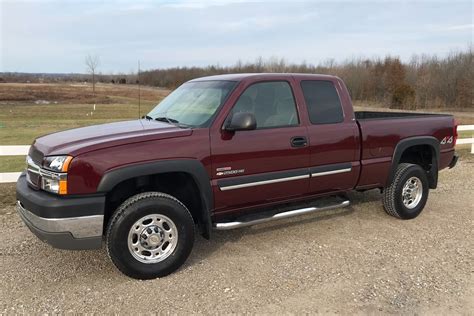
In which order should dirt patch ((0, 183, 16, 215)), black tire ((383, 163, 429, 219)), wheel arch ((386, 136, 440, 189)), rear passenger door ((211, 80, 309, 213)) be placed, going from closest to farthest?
rear passenger door ((211, 80, 309, 213)) < wheel arch ((386, 136, 440, 189)) < black tire ((383, 163, 429, 219)) < dirt patch ((0, 183, 16, 215))

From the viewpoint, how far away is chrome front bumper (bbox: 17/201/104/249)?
369cm

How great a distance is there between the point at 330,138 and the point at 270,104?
2.68 feet

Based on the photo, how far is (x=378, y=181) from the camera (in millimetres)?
5609

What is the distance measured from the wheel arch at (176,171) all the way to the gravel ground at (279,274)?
1.90 feet

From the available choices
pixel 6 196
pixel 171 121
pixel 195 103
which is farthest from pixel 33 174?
pixel 6 196

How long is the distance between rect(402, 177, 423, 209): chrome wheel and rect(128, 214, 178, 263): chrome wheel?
11.0 ft

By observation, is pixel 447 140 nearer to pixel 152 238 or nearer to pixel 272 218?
pixel 272 218

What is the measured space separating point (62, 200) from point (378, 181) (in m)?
3.79

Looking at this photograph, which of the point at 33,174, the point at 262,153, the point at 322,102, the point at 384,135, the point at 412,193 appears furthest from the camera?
the point at 412,193

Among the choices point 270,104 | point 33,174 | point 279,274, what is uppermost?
point 270,104

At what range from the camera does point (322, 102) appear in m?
5.15

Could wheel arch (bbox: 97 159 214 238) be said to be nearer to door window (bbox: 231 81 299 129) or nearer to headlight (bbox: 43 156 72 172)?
headlight (bbox: 43 156 72 172)

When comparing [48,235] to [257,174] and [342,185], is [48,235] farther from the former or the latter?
[342,185]

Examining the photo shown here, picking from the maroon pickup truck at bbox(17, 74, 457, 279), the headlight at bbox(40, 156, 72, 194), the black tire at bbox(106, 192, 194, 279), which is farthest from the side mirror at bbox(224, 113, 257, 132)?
the headlight at bbox(40, 156, 72, 194)
